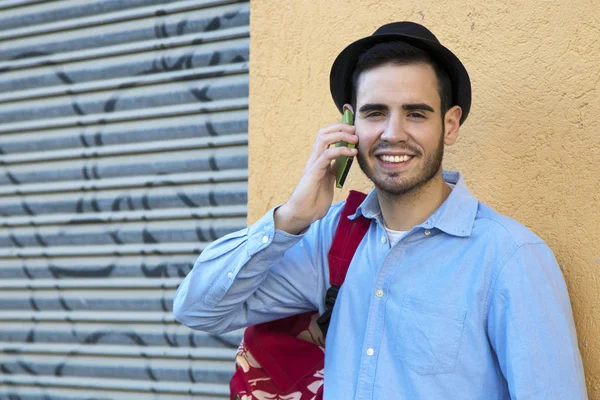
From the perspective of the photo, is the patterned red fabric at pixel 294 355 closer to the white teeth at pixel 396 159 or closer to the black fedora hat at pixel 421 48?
the white teeth at pixel 396 159

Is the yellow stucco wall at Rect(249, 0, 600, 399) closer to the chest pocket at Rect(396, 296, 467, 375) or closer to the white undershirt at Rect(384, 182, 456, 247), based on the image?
the white undershirt at Rect(384, 182, 456, 247)

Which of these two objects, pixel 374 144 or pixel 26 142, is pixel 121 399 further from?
pixel 374 144

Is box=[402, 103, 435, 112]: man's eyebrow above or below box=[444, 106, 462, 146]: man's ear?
above

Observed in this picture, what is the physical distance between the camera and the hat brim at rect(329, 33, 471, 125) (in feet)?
8.53

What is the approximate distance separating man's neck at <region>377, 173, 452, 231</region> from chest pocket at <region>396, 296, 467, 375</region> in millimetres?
298

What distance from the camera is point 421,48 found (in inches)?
104

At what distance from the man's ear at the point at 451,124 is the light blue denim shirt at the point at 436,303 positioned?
14cm

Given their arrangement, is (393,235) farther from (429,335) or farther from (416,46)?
(416,46)

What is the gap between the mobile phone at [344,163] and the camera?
8.94 ft

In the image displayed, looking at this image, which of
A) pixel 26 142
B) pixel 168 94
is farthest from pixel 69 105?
pixel 168 94

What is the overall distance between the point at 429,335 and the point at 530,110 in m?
0.90

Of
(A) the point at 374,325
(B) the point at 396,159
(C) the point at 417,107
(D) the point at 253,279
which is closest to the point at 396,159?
(B) the point at 396,159

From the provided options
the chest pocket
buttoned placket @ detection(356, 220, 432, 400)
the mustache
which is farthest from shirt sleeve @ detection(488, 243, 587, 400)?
the mustache

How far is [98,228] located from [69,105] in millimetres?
697
